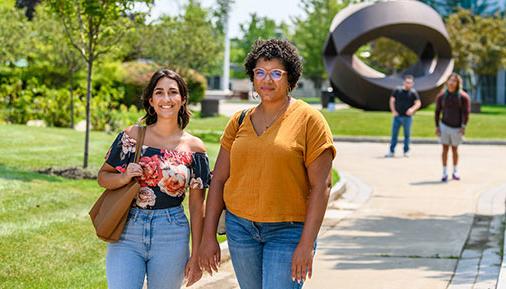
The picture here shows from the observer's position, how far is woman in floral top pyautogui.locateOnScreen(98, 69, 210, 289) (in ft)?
14.9

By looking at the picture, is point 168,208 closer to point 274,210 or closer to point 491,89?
point 274,210

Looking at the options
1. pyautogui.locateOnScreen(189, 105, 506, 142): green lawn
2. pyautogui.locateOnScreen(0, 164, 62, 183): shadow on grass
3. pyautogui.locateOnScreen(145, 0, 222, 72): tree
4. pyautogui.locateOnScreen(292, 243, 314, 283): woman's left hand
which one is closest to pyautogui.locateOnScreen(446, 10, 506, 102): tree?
pyautogui.locateOnScreen(145, 0, 222, 72): tree

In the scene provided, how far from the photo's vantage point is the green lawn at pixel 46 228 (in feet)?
22.6

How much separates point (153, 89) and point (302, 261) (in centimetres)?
125

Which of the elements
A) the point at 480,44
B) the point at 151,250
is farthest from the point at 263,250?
the point at 480,44

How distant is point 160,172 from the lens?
15.1 feet

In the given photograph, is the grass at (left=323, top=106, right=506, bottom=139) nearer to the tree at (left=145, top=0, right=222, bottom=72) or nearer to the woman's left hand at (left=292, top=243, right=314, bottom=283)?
the tree at (left=145, top=0, right=222, bottom=72)

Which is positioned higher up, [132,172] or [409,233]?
[132,172]

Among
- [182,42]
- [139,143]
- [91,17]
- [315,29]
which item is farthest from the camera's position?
[315,29]

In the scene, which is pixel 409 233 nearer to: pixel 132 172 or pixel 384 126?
pixel 132 172

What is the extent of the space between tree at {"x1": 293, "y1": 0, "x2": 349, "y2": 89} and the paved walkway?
59644 millimetres

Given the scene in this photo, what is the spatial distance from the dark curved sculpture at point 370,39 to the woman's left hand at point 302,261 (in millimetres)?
33214

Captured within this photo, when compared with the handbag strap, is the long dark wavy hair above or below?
above

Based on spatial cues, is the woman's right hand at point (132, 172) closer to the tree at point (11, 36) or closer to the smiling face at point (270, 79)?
the smiling face at point (270, 79)
